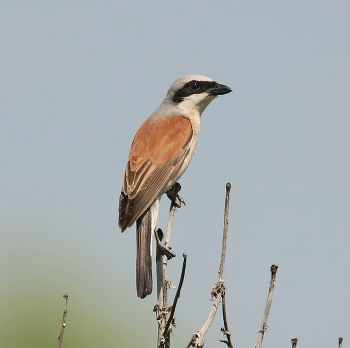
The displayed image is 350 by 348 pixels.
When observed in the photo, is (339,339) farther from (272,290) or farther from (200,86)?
(200,86)

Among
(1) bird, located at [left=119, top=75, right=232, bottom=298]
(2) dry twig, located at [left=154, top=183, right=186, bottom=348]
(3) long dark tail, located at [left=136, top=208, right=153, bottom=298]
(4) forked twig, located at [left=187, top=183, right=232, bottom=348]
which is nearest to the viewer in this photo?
(4) forked twig, located at [left=187, top=183, right=232, bottom=348]

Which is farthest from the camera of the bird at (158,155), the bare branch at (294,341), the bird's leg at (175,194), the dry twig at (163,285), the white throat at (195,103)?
the white throat at (195,103)

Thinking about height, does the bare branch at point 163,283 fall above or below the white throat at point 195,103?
below

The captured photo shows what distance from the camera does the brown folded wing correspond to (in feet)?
13.3

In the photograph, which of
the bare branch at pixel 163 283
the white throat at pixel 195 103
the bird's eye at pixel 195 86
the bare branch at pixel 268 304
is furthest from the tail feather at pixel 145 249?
the bird's eye at pixel 195 86

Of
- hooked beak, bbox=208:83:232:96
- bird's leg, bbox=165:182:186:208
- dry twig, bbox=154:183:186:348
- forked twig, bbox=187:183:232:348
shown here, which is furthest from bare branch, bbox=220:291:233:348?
hooked beak, bbox=208:83:232:96

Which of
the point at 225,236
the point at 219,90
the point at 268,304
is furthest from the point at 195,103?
the point at 268,304

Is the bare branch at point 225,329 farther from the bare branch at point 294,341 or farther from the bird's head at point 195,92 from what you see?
the bird's head at point 195,92

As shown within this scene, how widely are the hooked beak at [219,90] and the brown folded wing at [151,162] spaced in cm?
35

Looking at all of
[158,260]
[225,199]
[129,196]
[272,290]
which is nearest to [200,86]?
[129,196]

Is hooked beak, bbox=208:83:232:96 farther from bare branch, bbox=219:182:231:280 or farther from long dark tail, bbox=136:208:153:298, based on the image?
bare branch, bbox=219:182:231:280

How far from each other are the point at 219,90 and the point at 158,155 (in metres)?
0.92

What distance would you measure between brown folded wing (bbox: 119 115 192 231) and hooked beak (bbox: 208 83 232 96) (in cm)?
35

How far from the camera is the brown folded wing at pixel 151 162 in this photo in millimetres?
4067
